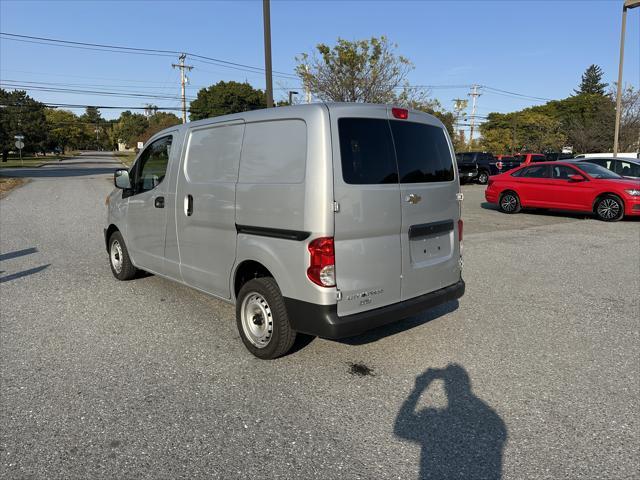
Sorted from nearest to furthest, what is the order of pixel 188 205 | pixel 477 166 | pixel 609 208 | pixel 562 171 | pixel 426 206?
pixel 426 206, pixel 188 205, pixel 609 208, pixel 562 171, pixel 477 166

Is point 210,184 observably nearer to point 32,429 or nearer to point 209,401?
point 209,401

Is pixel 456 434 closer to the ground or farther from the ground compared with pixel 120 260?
closer to the ground

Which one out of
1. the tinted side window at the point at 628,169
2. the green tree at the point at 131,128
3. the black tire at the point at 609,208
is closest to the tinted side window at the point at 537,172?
the black tire at the point at 609,208

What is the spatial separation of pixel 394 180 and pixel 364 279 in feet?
2.65

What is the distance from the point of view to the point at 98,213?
514 inches

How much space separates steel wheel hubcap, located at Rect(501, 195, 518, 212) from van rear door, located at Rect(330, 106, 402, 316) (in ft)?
36.1

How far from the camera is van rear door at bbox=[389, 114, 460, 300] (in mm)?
3756

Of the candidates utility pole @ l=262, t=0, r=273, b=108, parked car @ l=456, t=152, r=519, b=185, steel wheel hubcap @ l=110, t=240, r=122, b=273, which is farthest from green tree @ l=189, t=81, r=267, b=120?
steel wheel hubcap @ l=110, t=240, r=122, b=273

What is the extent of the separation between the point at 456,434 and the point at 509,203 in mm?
11887

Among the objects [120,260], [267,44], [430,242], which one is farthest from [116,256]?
[267,44]

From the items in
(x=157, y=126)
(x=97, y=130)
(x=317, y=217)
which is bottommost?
(x=317, y=217)

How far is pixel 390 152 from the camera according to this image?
3.67 m

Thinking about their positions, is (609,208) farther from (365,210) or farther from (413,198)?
(365,210)

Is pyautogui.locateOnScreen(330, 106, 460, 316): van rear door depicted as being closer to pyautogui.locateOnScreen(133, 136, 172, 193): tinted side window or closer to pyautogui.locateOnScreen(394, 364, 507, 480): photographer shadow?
pyautogui.locateOnScreen(394, 364, 507, 480): photographer shadow
